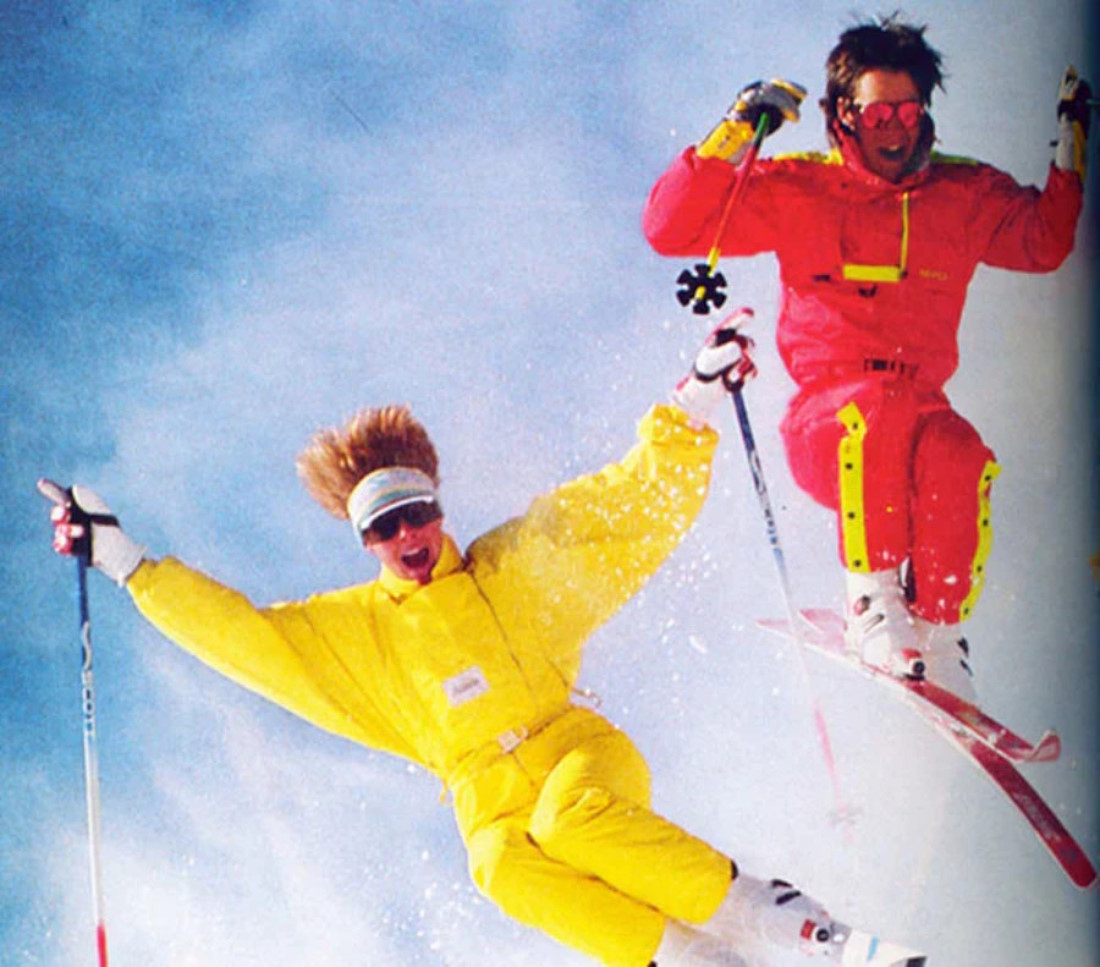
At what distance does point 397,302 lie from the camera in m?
2.13

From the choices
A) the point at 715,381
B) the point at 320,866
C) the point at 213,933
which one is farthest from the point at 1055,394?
the point at 213,933

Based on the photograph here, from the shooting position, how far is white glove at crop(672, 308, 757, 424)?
2033 mm

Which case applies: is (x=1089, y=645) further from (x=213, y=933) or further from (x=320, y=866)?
(x=213, y=933)

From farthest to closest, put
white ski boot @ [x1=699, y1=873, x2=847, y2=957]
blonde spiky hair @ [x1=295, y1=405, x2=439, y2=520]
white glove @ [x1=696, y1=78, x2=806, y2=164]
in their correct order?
blonde spiky hair @ [x1=295, y1=405, x2=439, y2=520]
white glove @ [x1=696, y1=78, x2=806, y2=164]
white ski boot @ [x1=699, y1=873, x2=847, y2=957]

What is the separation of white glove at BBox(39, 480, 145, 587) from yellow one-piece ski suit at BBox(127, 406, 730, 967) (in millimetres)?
29

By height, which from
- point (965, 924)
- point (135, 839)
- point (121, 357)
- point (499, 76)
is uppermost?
point (499, 76)

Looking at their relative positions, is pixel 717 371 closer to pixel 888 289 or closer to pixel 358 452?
pixel 888 289

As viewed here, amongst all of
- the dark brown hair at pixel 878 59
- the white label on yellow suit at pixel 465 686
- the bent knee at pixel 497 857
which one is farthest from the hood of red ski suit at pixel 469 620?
the dark brown hair at pixel 878 59

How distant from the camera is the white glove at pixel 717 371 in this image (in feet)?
6.67

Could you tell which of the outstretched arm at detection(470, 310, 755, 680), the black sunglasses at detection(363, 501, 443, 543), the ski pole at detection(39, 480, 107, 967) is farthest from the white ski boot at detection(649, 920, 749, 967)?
the ski pole at detection(39, 480, 107, 967)

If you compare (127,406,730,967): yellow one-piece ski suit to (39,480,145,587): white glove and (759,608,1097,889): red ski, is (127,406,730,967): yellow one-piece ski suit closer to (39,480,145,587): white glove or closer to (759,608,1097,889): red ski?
(39,480,145,587): white glove

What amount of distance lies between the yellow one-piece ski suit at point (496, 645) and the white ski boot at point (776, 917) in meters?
0.16

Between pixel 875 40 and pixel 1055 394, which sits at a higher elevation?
pixel 875 40

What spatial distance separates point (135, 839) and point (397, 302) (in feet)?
2.82
